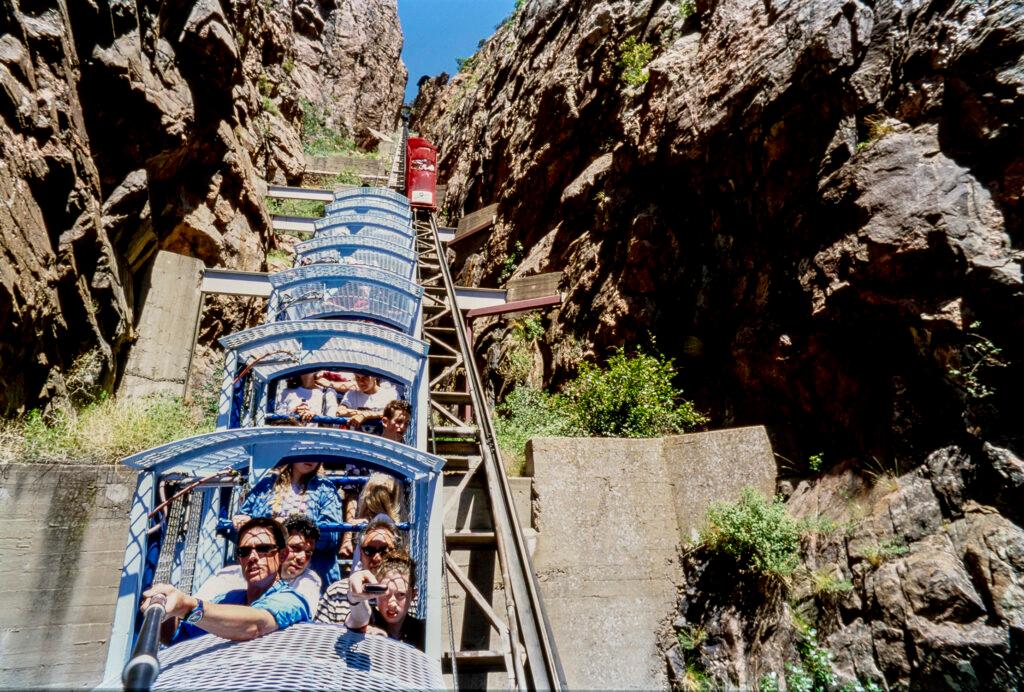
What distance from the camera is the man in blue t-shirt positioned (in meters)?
2.65

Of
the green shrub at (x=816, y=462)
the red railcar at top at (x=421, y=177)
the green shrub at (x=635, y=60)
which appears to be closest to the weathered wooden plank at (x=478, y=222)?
the red railcar at top at (x=421, y=177)

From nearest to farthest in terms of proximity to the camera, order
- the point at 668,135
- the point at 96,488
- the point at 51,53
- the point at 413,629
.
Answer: the point at 413,629
the point at 96,488
the point at 51,53
the point at 668,135

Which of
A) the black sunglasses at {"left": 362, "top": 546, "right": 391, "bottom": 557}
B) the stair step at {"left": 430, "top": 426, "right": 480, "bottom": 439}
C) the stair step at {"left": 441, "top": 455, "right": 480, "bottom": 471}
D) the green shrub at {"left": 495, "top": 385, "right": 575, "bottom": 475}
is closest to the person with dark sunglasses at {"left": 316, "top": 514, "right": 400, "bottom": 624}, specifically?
the black sunglasses at {"left": 362, "top": 546, "right": 391, "bottom": 557}

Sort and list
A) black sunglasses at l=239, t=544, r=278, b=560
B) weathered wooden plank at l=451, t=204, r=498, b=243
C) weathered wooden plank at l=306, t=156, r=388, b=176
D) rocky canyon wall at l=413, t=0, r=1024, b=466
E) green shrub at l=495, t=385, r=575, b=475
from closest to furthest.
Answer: black sunglasses at l=239, t=544, r=278, b=560 < rocky canyon wall at l=413, t=0, r=1024, b=466 < green shrub at l=495, t=385, r=575, b=475 < weathered wooden plank at l=451, t=204, r=498, b=243 < weathered wooden plank at l=306, t=156, r=388, b=176

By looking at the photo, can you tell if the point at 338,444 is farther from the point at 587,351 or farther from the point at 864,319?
the point at 587,351

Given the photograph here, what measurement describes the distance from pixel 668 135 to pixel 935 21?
371 cm

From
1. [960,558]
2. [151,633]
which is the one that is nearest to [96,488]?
[151,633]

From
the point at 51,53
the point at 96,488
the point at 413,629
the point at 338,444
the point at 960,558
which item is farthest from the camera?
the point at 51,53

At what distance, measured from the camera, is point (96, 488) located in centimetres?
546

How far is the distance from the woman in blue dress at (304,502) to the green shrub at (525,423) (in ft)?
8.93

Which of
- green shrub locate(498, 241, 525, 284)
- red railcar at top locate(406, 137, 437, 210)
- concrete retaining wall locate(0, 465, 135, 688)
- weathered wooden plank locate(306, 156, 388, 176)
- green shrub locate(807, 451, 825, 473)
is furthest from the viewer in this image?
weathered wooden plank locate(306, 156, 388, 176)

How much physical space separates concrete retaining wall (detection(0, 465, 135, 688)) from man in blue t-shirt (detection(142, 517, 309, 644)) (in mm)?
2764

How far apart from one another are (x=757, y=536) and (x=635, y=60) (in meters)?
9.55

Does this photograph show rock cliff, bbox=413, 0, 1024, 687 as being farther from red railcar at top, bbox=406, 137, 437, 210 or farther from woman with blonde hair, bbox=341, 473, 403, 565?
red railcar at top, bbox=406, 137, 437, 210
